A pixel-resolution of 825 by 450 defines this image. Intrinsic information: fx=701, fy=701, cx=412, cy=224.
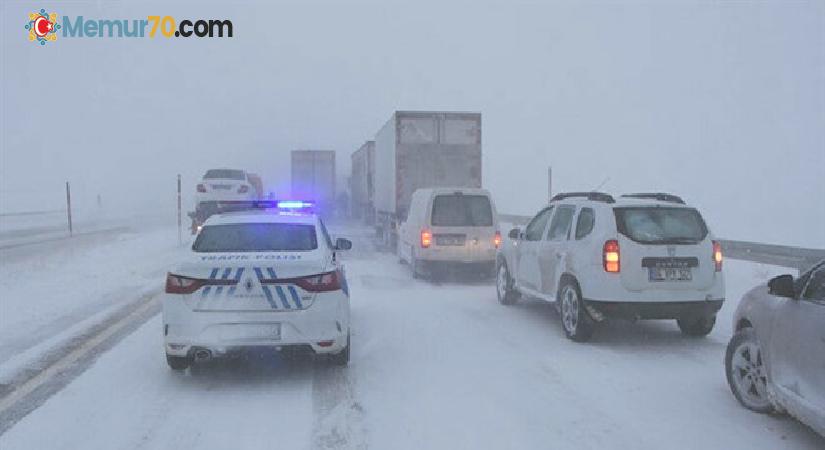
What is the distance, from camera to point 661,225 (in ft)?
25.8

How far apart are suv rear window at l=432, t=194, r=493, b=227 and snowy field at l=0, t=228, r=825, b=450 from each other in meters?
3.48

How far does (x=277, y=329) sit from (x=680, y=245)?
4.48 metres

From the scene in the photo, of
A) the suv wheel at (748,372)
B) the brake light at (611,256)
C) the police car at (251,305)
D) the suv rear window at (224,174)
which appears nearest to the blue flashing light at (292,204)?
the police car at (251,305)

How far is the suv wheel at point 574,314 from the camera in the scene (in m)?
7.99

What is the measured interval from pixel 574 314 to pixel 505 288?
2.79m

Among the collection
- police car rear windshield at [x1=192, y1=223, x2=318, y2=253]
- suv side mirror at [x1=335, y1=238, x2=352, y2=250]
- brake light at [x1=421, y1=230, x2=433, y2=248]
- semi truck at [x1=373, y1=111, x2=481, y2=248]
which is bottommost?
brake light at [x1=421, y1=230, x2=433, y2=248]

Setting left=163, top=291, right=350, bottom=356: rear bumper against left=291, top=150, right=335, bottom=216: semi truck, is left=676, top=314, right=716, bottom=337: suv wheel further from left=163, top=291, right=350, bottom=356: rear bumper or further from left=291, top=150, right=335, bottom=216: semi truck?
left=291, top=150, right=335, bottom=216: semi truck

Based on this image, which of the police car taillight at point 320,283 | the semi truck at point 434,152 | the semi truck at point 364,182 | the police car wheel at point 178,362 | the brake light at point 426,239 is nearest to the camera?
the police car taillight at point 320,283

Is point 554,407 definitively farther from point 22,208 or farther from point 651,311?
point 22,208

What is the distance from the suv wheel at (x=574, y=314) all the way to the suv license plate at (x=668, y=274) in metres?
0.84

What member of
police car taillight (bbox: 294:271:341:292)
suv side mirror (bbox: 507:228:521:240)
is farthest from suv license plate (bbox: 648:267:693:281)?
police car taillight (bbox: 294:271:341:292)

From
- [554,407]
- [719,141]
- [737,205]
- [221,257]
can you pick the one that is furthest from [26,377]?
[719,141]

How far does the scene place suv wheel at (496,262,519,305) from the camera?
35.6ft

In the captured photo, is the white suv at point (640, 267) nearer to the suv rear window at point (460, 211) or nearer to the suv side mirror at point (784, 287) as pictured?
the suv side mirror at point (784, 287)
